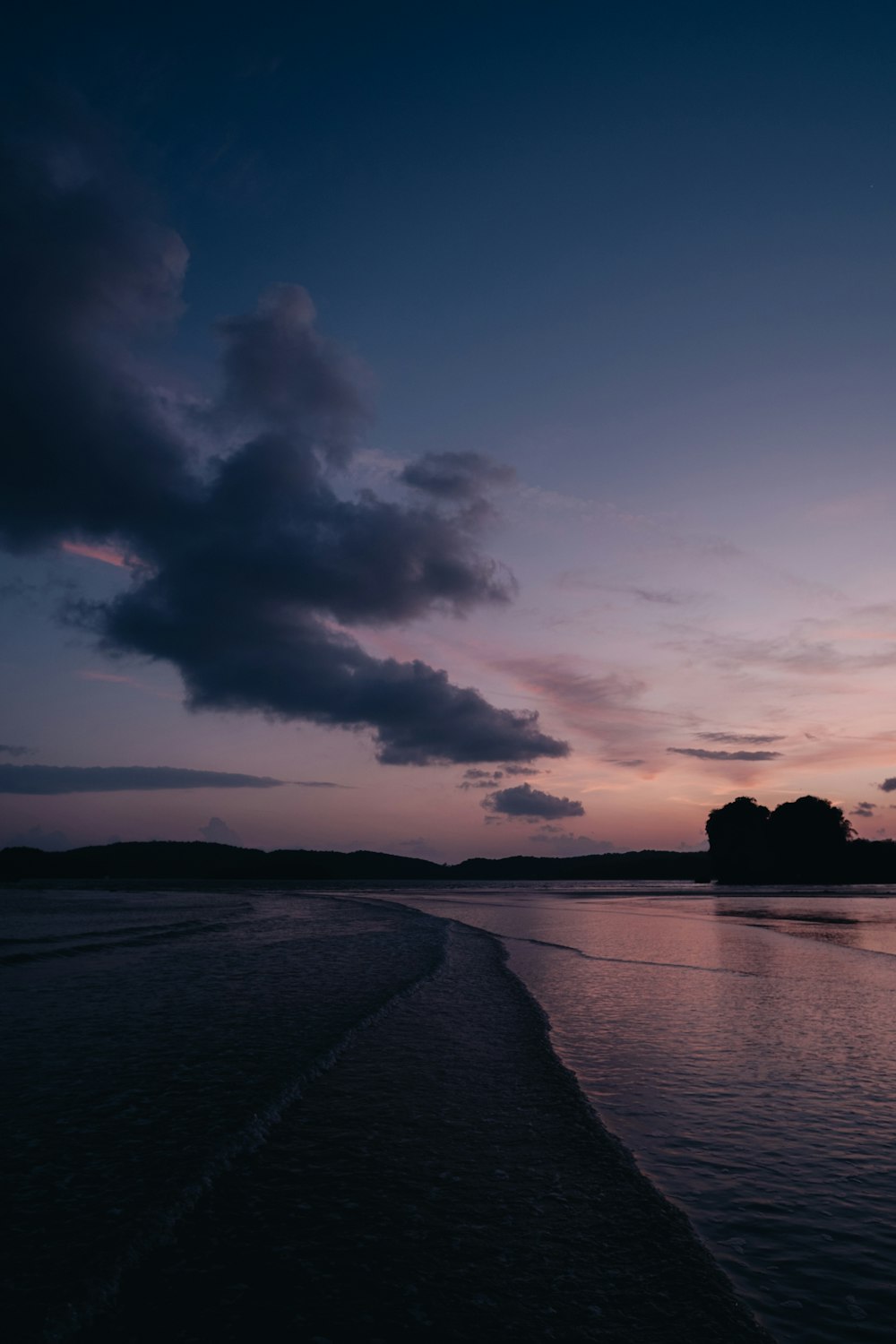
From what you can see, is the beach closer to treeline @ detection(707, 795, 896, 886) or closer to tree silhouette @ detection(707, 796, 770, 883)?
treeline @ detection(707, 795, 896, 886)

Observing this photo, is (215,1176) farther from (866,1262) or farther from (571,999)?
(571,999)

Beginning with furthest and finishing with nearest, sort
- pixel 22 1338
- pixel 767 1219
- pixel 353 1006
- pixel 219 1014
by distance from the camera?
pixel 353 1006
pixel 219 1014
pixel 767 1219
pixel 22 1338

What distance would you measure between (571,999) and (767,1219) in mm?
10259

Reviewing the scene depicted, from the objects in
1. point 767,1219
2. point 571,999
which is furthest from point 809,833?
point 767,1219

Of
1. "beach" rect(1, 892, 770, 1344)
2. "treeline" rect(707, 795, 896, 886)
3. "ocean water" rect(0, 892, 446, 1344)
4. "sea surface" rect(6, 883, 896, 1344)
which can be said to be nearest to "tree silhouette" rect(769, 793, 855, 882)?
"treeline" rect(707, 795, 896, 886)

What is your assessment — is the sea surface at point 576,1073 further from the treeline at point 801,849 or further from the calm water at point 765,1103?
the treeline at point 801,849

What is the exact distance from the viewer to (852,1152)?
7.49 meters

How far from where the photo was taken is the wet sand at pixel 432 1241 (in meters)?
4.64

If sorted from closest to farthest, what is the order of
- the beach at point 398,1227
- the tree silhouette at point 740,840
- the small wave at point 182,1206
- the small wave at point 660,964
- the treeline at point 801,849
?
the small wave at point 182,1206 < the beach at point 398,1227 < the small wave at point 660,964 < the treeline at point 801,849 < the tree silhouette at point 740,840

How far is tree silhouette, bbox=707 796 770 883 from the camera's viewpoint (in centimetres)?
15625

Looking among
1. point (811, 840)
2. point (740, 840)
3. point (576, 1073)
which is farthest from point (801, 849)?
point (576, 1073)

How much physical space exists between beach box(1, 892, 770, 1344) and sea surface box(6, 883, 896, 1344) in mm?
106

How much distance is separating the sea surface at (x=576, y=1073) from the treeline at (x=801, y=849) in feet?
440

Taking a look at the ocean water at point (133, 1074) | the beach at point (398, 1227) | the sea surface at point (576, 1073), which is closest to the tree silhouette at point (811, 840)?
the sea surface at point (576, 1073)
